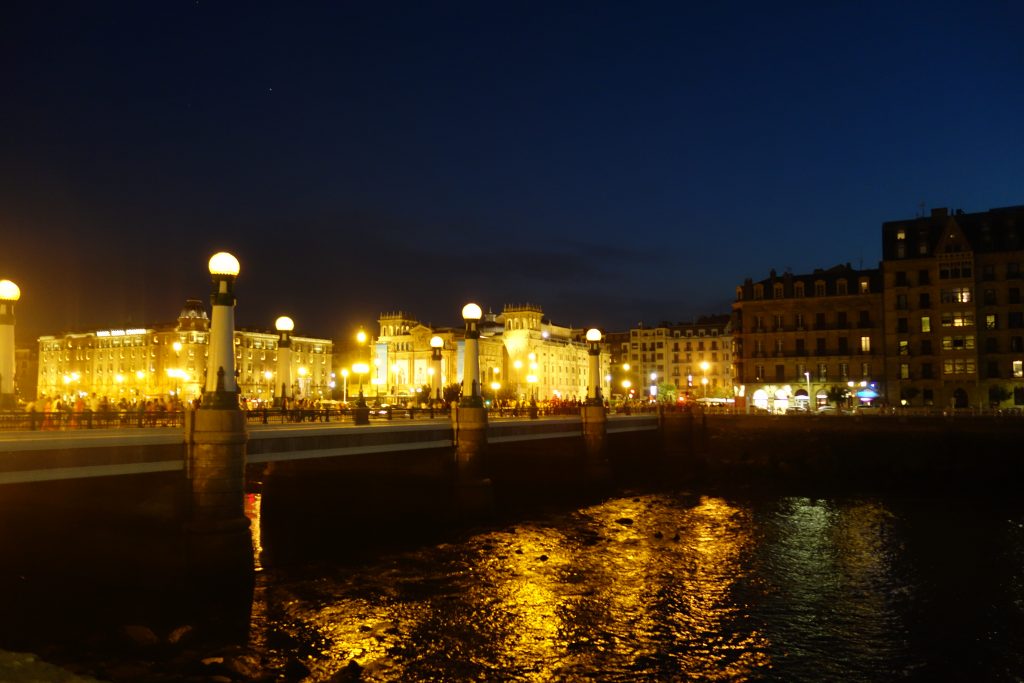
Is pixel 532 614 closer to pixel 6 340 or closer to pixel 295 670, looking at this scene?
pixel 295 670

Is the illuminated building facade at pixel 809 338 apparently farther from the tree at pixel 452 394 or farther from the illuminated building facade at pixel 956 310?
the tree at pixel 452 394

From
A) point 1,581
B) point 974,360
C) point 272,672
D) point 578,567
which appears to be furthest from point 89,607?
point 974,360

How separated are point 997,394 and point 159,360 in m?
152

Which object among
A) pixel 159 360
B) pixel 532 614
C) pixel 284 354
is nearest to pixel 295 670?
pixel 532 614

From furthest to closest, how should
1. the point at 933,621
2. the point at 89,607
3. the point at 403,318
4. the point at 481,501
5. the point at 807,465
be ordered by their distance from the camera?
the point at 403,318 → the point at 807,465 → the point at 481,501 → the point at 933,621 → the point at 89,607

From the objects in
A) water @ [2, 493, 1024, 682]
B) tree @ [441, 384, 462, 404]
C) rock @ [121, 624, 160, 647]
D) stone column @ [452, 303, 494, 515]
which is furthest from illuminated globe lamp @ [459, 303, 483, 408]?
rock @ [121, 624, 160, 647]

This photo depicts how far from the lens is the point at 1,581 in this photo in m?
21.2

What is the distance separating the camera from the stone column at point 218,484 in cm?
2083

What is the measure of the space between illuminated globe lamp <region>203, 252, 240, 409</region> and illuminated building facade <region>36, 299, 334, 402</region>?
12948 cm

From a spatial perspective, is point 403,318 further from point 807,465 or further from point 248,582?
point 248,582

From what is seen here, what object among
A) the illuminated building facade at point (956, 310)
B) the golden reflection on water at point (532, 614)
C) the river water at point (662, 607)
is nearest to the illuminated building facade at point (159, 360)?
the illuminated building facade at point (956, 310)

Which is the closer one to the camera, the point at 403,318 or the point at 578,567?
the point at 578,567

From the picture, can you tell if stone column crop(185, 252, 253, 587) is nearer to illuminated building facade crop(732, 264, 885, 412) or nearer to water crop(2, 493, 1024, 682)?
water crop(2, 493, 1024, 682)

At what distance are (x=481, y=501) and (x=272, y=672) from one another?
17291mm
